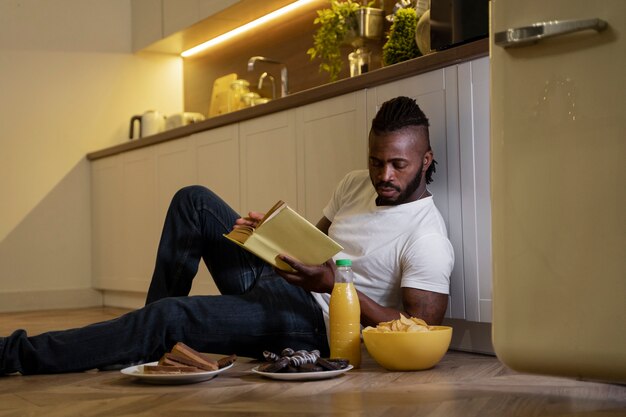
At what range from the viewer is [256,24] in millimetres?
5074

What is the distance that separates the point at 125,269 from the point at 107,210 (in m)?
0.46

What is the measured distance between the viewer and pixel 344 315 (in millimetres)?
2330

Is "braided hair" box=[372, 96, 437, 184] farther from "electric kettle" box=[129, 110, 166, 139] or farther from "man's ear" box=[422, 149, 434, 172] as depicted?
"electric kettle" box=[129, 110, 166, 139]

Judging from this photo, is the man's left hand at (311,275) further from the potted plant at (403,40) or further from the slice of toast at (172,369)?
the potted plant at (403,40)

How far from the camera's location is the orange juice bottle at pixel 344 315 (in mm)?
2326

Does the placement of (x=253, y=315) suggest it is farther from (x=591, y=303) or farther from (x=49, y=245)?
(x=49, y=245)

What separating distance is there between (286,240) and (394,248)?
0.37m

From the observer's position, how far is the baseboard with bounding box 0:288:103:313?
17.3 ft

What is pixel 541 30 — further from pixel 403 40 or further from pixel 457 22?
pixel 403 40

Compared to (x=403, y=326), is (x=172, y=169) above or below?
above

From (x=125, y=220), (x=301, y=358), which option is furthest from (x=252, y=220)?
(x=125, y=220)

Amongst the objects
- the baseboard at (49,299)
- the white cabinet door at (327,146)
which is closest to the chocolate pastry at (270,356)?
the white cabinet door at (327,146)

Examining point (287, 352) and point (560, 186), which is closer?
point (560, 186)

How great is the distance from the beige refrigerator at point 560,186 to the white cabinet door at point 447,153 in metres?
A: 0.93
